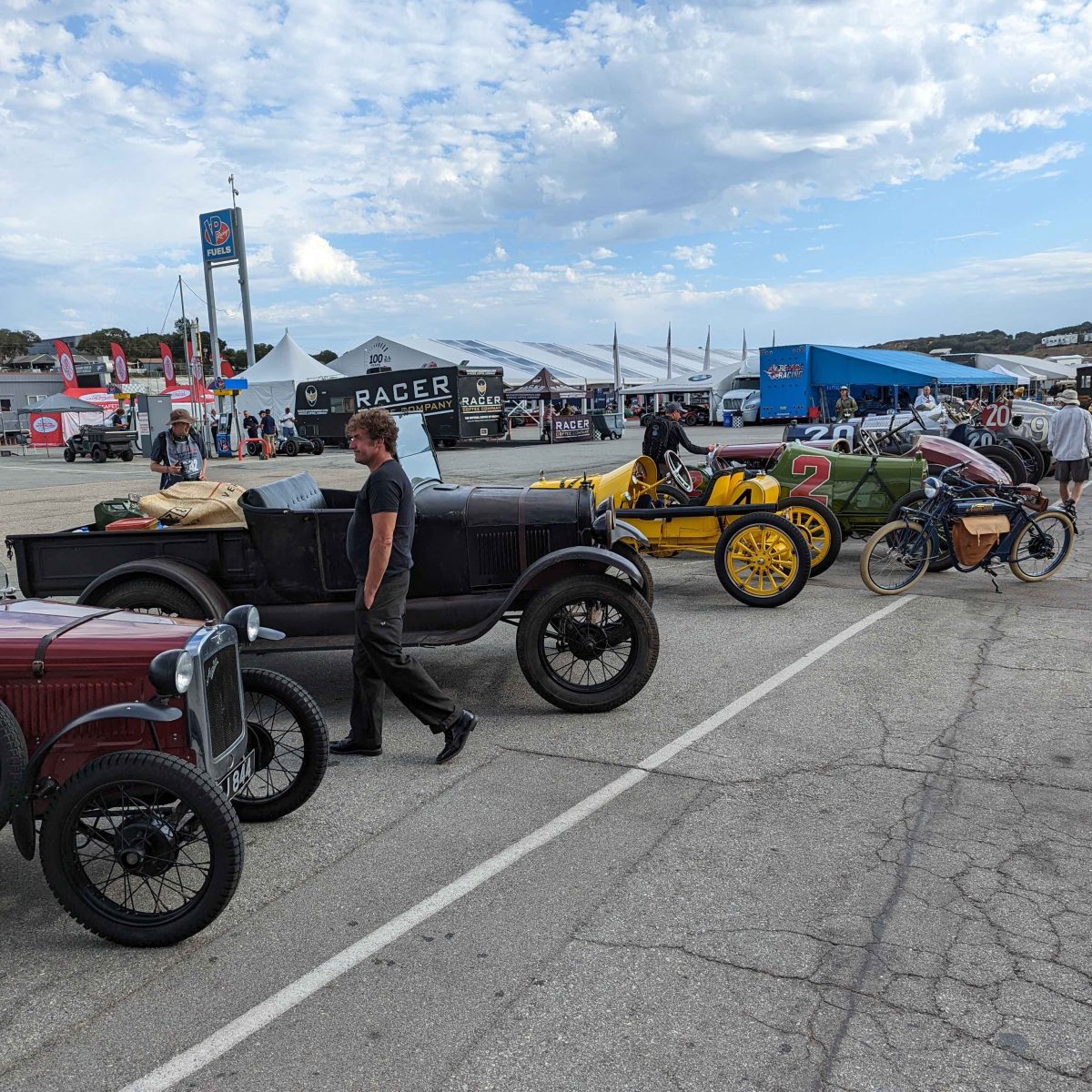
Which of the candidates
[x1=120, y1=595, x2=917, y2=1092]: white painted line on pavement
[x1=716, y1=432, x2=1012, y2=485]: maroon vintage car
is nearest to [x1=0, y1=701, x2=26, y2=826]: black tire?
[x1=120, y1=595, x2=917, y2=1092]: white painted line on pavement

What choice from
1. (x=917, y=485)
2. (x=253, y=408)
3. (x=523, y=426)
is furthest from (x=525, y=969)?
(x=523, y=426)

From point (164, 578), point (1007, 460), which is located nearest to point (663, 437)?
point (164, 578)

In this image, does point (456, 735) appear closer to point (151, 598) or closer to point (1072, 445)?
point (151, 598)

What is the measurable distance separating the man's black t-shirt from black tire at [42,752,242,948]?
1661 millimetres

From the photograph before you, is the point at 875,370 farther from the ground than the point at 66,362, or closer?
closer

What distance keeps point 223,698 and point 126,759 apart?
527 millimetres

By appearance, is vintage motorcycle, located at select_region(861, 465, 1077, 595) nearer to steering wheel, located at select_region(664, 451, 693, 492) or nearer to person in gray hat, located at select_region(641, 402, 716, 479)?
steering wheel, located at select_region(664, 451, 693, 492)

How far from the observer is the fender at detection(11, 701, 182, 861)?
329cm

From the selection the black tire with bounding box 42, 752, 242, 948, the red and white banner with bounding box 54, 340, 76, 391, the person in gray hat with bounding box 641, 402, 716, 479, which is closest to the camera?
the black tire with bounding box 42, 752, 242, 948

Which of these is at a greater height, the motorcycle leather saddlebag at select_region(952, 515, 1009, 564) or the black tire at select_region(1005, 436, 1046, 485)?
the black tire at select_region(1005, 436, 1046, 485)

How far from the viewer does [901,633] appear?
7.23 metres

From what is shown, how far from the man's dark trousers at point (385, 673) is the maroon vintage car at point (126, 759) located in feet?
2.63

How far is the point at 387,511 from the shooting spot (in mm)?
4582

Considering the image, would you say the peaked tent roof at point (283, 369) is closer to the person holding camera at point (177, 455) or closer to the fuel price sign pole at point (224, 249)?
the fuel price sign pole at point (224, 249)
